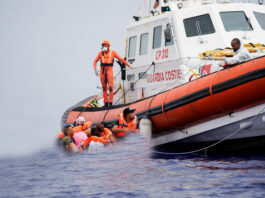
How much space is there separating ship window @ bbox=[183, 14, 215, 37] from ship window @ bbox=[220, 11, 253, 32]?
0.27 meters

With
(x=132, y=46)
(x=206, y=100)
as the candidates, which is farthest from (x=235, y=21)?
(x=206, y=100)

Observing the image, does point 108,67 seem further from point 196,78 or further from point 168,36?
point 196,78

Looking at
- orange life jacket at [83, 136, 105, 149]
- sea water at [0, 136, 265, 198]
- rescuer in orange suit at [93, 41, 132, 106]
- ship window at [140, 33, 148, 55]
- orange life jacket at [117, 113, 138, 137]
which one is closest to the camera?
sea water at [0, 136, 265, 198]

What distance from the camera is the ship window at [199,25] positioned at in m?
8.73

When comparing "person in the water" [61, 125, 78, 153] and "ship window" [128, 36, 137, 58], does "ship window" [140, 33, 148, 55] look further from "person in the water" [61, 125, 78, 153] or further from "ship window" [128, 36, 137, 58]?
"person in the water" [61, 125, 78, 153]

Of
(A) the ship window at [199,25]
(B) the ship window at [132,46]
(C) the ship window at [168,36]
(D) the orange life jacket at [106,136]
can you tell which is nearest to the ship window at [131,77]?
(B) the ship window at [132,46]

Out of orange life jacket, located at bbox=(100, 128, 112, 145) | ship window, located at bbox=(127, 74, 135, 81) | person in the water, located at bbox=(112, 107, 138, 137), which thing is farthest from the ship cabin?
orange life jacket, located at bbox=(100, 128, 112, 145)

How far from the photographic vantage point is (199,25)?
28.8 feet

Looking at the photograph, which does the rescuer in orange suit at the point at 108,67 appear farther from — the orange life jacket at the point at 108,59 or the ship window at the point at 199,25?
the ship window at the point at 199,25

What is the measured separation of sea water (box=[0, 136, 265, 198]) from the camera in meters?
5.14

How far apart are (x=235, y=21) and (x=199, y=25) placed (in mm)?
650

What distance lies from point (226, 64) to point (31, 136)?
7.55m

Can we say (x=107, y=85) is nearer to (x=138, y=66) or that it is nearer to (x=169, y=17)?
(x=138, y=66)

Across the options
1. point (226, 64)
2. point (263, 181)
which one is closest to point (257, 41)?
point (226, 64)
